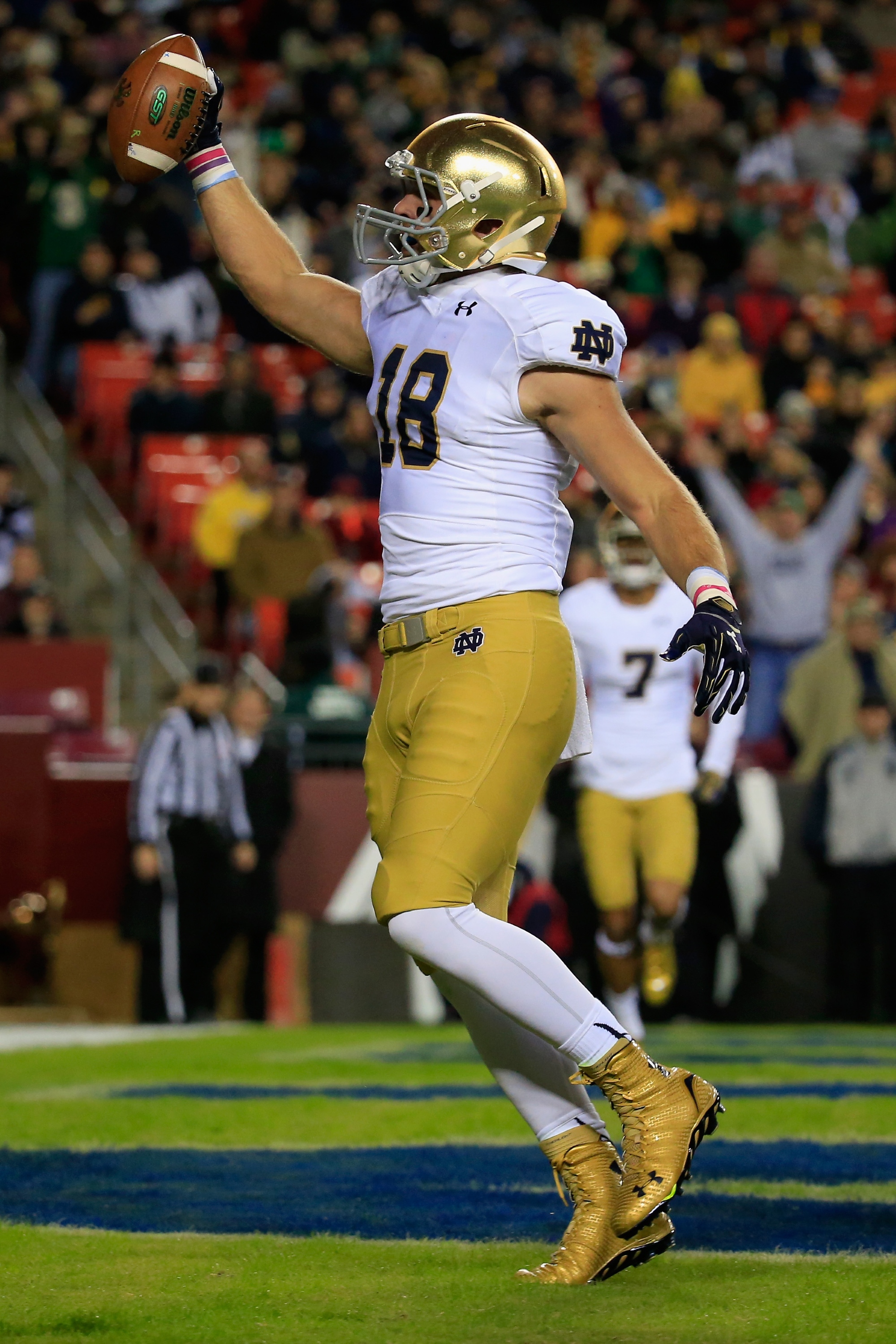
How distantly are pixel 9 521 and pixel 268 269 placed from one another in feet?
26.1

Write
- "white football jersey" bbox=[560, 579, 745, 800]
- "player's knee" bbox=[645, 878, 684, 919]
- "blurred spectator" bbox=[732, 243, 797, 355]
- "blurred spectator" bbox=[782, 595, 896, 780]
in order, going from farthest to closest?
1. "blurred spectator" bbox=[732, 243, 797, 355]
2. "blurred spectator" bbox=[782, 595, 896, 780]
3. "white football jersey" bbox=[560, 579, 745, 800]
4. "player's knee" bbox=[645, 878, 684, 919]

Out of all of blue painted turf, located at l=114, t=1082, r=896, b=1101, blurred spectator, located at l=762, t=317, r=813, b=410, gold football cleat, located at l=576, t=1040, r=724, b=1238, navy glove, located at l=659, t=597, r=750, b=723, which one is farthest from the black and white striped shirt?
navy glove, located at l=659, t=597, r=750, b=723

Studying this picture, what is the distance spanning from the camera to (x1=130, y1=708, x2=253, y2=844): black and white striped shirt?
10.2 meters

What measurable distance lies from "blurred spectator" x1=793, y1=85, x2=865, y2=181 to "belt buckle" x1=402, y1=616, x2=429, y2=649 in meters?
15.8

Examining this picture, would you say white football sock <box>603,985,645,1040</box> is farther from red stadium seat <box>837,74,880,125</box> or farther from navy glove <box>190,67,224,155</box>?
red stadium seat <box>837,74,880,125</box>

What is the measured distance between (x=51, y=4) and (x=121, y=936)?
29.2 ft

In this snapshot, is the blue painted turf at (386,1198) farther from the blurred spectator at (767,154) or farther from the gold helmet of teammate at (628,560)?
the blurred spectator at (767,154)

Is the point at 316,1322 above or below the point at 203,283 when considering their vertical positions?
below

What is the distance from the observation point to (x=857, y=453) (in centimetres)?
1325

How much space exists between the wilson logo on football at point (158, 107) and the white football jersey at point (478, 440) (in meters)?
0.81

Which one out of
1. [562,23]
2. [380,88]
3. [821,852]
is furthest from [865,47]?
[821,852]

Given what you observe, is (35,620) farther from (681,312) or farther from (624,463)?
(624,463)

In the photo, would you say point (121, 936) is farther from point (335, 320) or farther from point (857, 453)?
point (335, 320)

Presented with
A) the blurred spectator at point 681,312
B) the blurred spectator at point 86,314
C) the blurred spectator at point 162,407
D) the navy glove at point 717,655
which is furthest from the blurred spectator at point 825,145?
the navy glove at point 717,655
